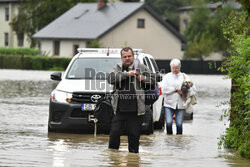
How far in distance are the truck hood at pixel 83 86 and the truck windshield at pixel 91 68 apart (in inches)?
12.9

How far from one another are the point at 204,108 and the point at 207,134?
8.21m

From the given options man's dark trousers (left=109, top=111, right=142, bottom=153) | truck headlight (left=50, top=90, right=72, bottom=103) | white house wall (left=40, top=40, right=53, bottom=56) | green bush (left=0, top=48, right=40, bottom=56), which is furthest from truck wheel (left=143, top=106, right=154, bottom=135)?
green bush (left=0, top=48, right=40, bottom=56)

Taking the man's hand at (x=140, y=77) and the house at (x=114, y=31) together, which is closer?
the man's hand at (x=140, y=77)

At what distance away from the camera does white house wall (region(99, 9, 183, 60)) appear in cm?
6725

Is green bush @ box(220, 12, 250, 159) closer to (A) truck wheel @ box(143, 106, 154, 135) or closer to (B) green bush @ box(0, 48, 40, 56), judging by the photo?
(A) truck wheel @ box(143, 106, 154, 135)

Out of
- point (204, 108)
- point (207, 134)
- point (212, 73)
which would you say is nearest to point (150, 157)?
point (207, 134)

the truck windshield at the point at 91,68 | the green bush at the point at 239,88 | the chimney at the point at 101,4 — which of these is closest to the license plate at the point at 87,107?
the truck windshield at the point at 91,68

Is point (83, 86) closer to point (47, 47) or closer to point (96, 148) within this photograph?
point (96, 148)

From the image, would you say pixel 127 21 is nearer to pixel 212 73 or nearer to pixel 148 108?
pixel 212 73

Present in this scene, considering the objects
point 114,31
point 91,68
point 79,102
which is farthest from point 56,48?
point 79,102

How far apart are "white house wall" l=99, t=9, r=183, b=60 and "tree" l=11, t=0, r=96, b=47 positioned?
15.1 m

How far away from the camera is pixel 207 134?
14797 mm

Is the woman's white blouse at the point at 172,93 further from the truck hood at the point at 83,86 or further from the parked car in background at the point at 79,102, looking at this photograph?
the truck hood at the point at 83,86

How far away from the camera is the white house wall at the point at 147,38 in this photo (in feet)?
221
